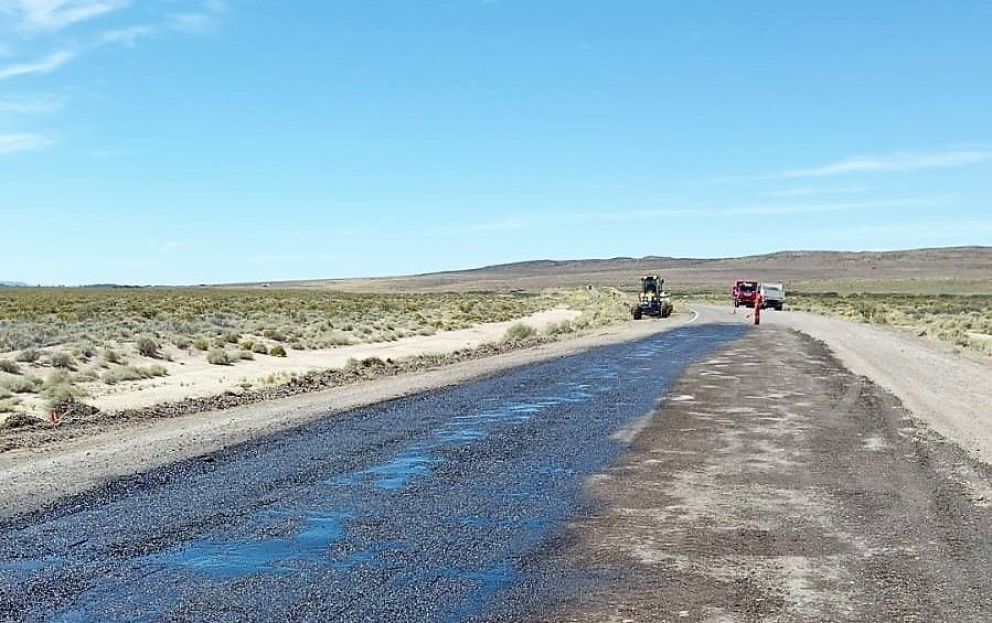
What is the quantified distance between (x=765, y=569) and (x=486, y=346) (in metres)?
30.1

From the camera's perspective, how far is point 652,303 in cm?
6038

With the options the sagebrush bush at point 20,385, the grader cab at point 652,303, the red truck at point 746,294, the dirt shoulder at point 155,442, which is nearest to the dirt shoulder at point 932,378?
the dirt shoulder at point 155,442

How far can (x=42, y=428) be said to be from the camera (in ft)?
51.2

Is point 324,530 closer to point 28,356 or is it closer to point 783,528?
point 783,528

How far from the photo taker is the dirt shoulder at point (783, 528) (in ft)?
20.8

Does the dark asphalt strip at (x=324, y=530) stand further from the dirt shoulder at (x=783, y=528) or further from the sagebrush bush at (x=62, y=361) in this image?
the sagebrush bush at (x=62, y=361)

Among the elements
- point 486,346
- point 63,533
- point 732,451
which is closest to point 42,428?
point 63,533

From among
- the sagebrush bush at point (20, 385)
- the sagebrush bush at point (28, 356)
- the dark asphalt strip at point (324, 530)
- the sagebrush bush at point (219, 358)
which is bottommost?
the sagebrush bush at point (219, 358)

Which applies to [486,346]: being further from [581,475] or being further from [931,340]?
[581,475]

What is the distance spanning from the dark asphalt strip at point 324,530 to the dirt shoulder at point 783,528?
54 centimetres

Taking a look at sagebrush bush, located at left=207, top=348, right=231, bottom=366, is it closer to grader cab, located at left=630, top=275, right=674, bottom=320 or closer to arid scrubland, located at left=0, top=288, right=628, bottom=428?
arid scrubland, located at left=0, top=288, right=628, bottom=428

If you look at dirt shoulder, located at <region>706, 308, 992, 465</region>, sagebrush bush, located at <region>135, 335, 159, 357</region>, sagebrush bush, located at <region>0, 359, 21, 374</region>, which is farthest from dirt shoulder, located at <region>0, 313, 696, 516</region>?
sagebrush bush, located at <region>135, 335, 159, 357</region>

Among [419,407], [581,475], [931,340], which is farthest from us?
[931,340]

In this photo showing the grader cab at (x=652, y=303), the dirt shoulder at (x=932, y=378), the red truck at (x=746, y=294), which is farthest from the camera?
the red truck at (x=746, y=294)
